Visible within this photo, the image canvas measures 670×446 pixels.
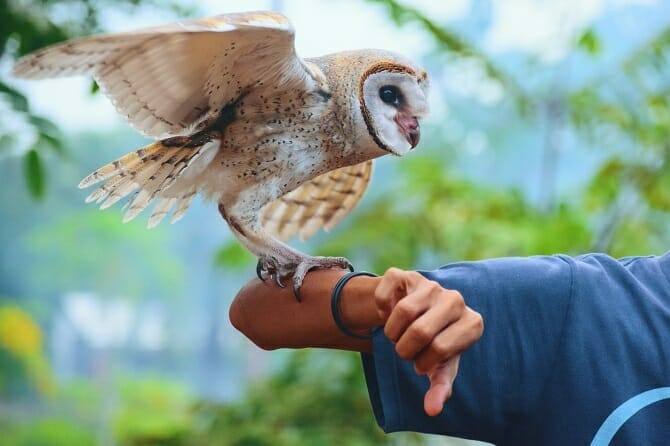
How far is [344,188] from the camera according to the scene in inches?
45.0

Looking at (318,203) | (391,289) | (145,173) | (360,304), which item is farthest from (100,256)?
(391,289)

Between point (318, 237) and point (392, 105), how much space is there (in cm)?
185

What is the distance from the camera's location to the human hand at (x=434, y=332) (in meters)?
0.63

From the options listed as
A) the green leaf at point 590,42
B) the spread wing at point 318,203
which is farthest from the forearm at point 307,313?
the green leaf at point 590,42

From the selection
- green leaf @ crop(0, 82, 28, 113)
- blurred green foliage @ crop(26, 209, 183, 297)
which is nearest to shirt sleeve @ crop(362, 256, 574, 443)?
green leaf @ crop(0, 82, 28, 113)

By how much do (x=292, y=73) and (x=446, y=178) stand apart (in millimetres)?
1747

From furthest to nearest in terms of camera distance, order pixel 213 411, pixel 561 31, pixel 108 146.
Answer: pixel 561 31
pixel 108 146
pixel 213 411

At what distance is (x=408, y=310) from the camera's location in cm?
64

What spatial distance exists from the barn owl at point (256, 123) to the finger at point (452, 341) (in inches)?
10.0

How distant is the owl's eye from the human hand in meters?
0.33

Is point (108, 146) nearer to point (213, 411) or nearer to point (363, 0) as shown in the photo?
point (213, 411)

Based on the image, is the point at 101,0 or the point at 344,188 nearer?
the point at 344,188

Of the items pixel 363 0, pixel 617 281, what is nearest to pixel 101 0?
pixel 363 0

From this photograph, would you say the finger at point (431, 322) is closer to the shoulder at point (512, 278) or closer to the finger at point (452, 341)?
the finger at point (452, 341)
